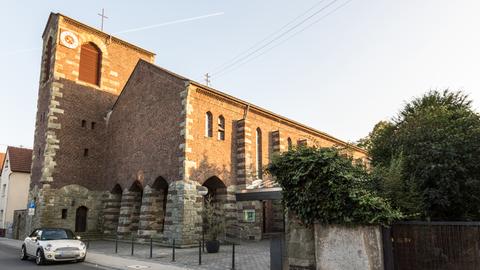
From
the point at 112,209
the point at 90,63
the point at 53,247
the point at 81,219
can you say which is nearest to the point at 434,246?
the point at 53,247

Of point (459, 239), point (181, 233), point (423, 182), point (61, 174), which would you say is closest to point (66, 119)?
point (61, 174)

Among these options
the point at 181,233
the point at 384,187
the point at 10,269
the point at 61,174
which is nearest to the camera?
the point at 384,187

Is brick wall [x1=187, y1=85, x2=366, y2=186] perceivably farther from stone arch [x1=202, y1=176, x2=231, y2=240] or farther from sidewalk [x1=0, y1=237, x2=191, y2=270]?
sidewalk [x1=0, y1=237, x2=191, y2=270]

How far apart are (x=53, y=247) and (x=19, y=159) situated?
28.9 m

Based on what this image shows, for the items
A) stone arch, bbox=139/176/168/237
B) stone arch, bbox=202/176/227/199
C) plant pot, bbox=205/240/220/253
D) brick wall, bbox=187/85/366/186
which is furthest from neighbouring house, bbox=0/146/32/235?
plant pot, bbox=205/240/220/253

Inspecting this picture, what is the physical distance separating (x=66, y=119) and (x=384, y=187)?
24543 mm

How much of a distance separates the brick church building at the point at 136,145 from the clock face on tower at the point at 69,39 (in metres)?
0.08

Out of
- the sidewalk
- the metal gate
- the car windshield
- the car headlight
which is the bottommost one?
the sidewalk

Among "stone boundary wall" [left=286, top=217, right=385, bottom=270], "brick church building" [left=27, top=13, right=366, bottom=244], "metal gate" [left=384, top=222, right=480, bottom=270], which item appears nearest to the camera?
"metal gate" [left=384, top=222, right=480, bottom=270]

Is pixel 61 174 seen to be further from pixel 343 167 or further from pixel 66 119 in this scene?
pixel 343 167

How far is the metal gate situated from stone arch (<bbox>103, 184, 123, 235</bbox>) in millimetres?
22841

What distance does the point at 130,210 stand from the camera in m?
25.2

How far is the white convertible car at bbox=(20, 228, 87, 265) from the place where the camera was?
1387 cm

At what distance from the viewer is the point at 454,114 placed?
15445 millimetres
